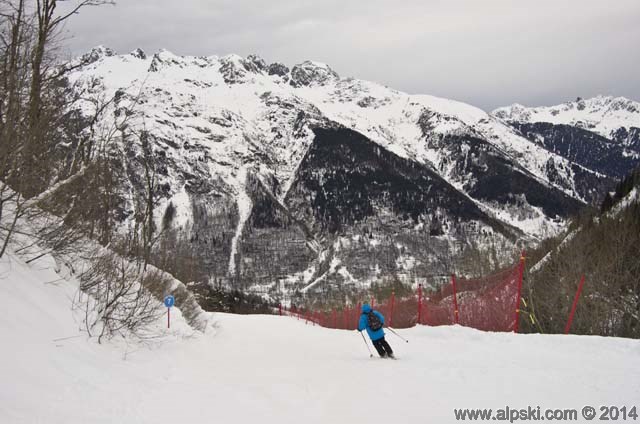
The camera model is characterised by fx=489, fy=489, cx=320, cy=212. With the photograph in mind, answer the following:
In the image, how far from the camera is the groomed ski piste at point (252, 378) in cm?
543

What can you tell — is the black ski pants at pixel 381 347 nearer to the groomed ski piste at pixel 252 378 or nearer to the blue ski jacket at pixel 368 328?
the blue ski jacket at pixel 368 328

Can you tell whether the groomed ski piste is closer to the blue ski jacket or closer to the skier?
the skier

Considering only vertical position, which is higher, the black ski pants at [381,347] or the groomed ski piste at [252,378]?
the groomed ski piste at [252,378]

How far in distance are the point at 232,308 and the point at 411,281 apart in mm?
112791

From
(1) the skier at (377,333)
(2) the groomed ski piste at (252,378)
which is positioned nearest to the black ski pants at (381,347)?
(1) the skier at (377,333)

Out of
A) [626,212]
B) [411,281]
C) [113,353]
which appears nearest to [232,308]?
[626,212]

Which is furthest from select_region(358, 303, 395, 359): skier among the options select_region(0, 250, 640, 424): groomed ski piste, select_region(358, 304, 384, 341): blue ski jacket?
select_region(0, 250, 640, 424): groomed ski piste

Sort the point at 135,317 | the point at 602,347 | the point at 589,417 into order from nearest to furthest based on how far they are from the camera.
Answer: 1. the point at 589,417
2. the point at 602,347
3. the point at 135,317

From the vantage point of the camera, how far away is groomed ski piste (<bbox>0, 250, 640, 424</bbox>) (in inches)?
214

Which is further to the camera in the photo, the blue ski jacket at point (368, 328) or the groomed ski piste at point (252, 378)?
the blue ski jacket at point (368, 328)

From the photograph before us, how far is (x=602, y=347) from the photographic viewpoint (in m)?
9.54

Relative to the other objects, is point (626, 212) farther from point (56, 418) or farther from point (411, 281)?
point (411, 281)

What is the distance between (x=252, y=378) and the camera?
8844mm

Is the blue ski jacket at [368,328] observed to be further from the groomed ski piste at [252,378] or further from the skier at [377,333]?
the groomed ski piste at [252,378]
